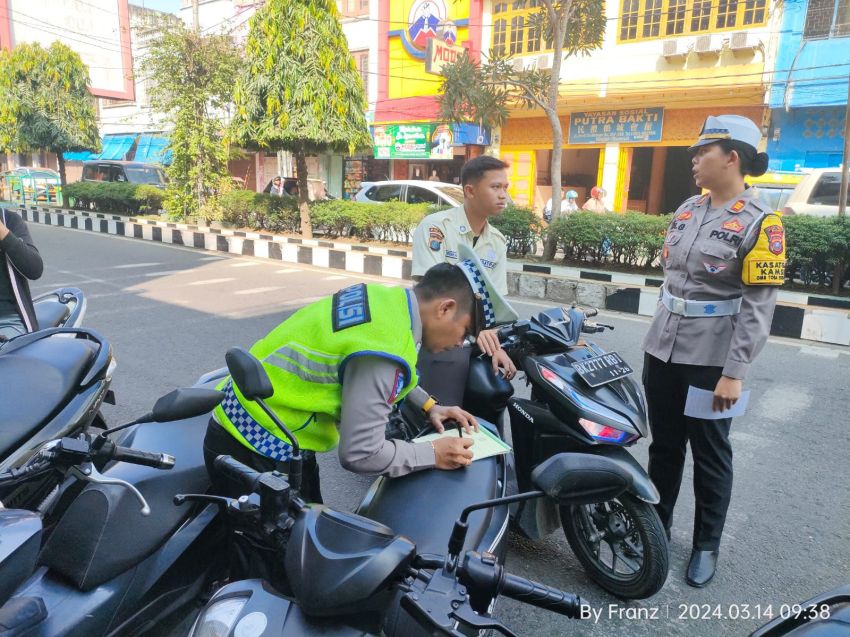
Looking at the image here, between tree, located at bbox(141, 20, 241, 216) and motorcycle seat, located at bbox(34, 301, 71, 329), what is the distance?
1063cm

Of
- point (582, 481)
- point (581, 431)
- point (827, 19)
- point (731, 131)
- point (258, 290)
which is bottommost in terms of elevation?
point (258, 290)

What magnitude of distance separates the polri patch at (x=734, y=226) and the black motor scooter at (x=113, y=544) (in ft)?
6.27

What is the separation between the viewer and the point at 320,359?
5.59 ft

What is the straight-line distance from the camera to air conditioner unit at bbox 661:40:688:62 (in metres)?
15.0

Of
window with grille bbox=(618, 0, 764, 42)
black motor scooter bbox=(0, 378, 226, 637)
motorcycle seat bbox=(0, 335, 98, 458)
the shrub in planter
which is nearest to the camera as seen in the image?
black motor scooter bbox=(0, 378, 226, 637)

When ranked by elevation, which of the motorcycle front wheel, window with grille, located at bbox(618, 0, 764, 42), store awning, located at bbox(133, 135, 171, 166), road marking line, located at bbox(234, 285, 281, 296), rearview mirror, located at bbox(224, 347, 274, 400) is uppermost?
window with grille, located at bbox(618, 0, 764, 42)

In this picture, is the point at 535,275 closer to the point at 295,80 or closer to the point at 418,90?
the point at 295,80

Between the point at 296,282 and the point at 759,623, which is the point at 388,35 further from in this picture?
the point at 759,623

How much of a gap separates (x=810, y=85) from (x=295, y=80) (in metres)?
10.8

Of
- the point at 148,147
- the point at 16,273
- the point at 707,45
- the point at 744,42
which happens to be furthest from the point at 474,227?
the point at 148,147

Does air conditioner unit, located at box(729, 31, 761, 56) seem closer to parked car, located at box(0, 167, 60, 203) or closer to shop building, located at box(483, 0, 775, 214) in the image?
shop building, located at box(483, 0, 775, 214)

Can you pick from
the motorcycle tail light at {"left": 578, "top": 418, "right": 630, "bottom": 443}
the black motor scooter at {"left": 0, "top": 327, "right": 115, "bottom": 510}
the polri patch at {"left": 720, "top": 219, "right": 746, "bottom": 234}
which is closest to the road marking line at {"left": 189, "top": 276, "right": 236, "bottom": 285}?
the black motor scooter at {"left": 0, "top": 327, "right": 115, "bottom": 510}

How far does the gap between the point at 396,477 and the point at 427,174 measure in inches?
774

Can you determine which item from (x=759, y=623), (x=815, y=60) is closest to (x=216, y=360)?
(x=759, y=623)
